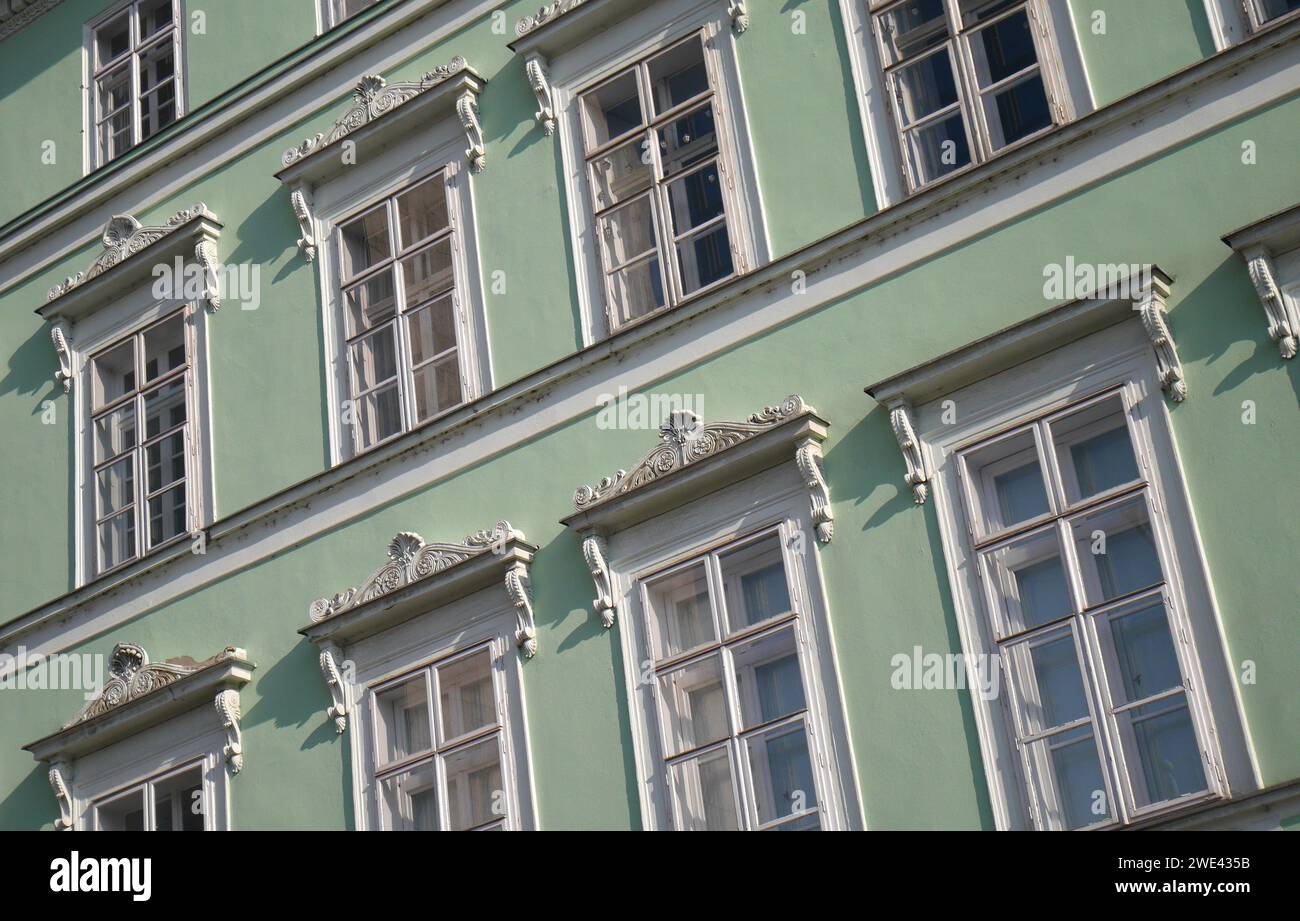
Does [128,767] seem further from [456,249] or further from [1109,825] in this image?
[1109,825]

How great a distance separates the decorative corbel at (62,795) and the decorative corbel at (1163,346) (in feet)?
25.0

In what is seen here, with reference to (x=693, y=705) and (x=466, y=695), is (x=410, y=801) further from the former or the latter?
(x=693, y=705)

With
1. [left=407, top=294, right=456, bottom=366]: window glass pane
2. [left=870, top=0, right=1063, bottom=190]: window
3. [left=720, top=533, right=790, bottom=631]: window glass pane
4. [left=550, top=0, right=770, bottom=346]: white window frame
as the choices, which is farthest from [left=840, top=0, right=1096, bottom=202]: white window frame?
[left=407, top=294, right=456, bottom=366]: window glass pane

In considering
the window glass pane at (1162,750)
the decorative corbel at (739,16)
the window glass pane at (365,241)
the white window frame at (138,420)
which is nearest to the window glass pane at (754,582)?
the window glass pane at (1162,750)

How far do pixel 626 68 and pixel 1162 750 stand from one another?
5728 millimetres

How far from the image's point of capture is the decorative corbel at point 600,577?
12133 mm

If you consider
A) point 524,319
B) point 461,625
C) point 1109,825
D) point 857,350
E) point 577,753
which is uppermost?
point 524,319

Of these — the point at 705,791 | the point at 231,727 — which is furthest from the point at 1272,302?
the point at 231,727

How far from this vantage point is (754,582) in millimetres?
11875

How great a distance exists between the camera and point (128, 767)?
45.8 feet

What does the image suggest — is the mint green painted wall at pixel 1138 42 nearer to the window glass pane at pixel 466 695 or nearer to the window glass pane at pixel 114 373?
the window glass pane at pixel 466 695
